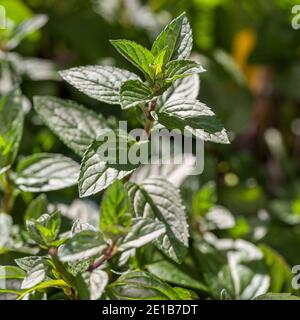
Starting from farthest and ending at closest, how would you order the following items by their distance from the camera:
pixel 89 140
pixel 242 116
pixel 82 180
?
pixel 242 116 < pixel 89 140 < pixel 82 180

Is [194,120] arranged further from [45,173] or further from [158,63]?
[45,173]

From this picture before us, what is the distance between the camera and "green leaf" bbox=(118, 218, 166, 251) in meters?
0.79

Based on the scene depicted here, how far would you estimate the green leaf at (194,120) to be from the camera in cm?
83

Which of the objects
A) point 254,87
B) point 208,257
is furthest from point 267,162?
point 208,257

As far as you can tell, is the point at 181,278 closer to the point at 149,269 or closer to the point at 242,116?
the point at 149,269

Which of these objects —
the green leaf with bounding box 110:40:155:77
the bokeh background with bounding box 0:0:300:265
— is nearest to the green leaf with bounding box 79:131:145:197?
the green leaf with bounding box 110:40:155:77

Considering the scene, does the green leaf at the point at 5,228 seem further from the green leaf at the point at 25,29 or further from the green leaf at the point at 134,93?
the green leaf at the point at 25,29

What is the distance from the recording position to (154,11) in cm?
165

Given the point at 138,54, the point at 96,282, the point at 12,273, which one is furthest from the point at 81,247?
the point at 138,54

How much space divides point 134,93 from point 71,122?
0.21 m

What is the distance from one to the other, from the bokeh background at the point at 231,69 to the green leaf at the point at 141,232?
0.49m

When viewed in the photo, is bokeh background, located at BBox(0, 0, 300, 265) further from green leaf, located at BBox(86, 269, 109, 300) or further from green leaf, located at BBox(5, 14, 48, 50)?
green leaf, located at BBox(86, 269, 109, 300)

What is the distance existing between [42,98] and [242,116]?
580 millimetres

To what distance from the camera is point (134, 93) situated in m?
0.84
